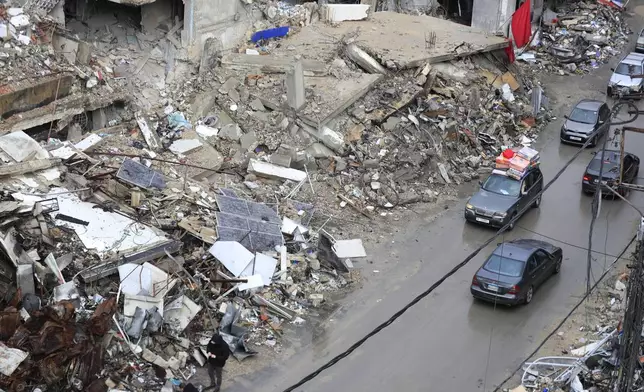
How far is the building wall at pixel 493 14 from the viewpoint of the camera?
1335 inches

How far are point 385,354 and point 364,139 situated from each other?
357 inches

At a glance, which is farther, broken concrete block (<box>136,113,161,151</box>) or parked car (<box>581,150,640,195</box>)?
parked car (<box>581,150,640,195</box>)

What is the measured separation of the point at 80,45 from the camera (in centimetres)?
2492

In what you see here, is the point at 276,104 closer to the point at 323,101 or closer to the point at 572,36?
the point at 323,101

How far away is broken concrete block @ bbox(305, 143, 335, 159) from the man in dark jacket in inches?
344

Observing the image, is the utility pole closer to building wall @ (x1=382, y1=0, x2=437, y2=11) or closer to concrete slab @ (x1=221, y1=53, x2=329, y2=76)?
concrete slab @ (x1=221, y1=53, x2=329, y2=76)

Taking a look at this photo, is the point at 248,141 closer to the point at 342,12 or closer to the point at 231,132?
the point at 231,132

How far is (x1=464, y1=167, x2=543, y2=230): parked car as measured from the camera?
2222 cm

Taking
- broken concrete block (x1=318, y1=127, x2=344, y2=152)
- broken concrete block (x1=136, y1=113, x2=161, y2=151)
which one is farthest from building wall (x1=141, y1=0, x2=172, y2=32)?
broken concrete block (x1=318, y1=127, x2=344, y2=152)

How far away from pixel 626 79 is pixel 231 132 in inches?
644

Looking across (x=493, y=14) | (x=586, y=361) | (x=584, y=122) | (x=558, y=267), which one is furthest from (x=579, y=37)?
(x=586, y=361)

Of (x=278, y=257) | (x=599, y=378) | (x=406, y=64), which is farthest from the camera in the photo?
(x=406, y=64)

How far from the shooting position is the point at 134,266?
57.4 ft

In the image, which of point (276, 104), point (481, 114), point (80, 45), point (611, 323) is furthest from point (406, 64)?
point (611, 323)
